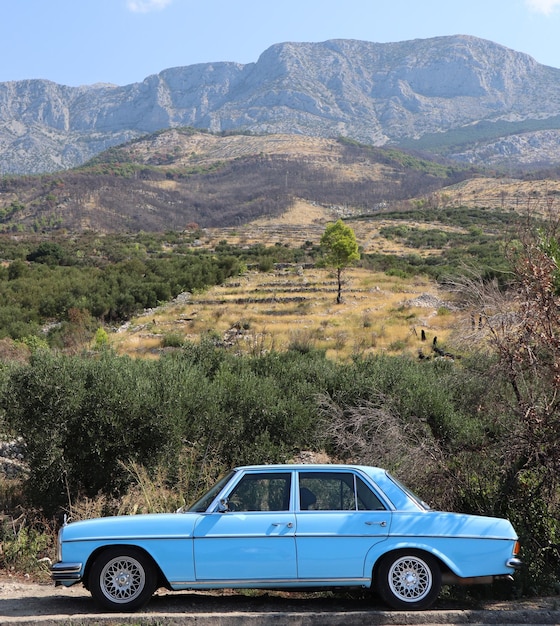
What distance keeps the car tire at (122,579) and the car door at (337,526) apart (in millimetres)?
1551

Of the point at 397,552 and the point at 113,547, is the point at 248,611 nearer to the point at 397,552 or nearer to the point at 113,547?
the point at 113,547

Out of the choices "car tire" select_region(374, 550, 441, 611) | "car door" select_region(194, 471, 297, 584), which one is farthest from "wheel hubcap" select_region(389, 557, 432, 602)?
"car door" select_region(194, 471, 297, 584)

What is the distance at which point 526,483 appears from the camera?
9.42m

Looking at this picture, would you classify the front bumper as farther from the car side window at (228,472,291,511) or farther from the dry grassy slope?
the dry grassy slope

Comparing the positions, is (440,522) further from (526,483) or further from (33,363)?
(33,363)

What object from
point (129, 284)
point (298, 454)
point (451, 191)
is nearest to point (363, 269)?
point (129, 284)

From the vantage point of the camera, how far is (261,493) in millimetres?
6797

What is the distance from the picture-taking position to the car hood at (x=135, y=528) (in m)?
6.58

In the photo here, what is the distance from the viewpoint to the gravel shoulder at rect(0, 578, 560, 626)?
629cm

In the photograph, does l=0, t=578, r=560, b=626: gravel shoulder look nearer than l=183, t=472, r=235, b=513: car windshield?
Yes

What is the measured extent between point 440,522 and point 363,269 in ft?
201

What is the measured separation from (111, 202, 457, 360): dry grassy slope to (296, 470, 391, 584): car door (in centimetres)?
1624

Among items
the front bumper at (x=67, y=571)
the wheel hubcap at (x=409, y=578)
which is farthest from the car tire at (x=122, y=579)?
the wheel hubcap at (x=409, y=578)

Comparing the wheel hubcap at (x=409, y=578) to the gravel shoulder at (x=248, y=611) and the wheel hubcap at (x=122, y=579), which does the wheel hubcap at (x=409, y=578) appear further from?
the wheel hubcap at (x=122, y=579)
